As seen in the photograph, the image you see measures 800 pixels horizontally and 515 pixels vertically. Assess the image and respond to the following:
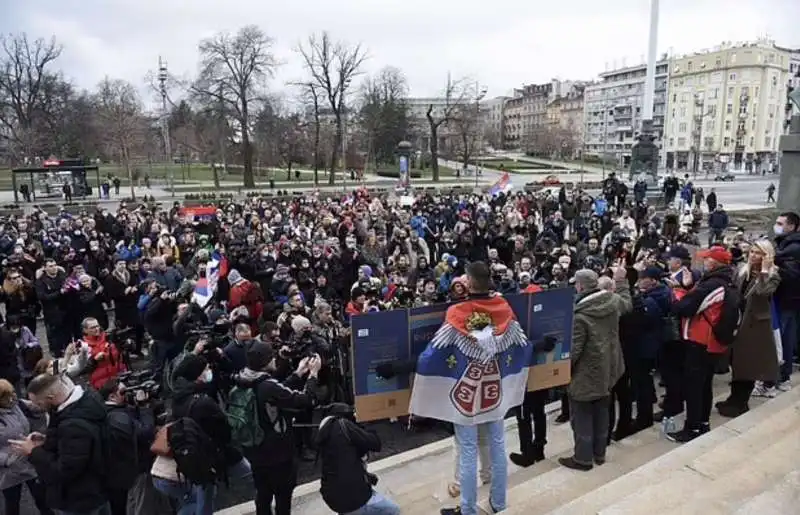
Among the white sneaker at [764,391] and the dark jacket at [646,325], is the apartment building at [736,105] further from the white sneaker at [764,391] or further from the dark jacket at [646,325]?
the dark jacket at [646,325]

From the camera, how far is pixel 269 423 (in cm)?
424

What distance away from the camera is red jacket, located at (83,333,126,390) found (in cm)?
636

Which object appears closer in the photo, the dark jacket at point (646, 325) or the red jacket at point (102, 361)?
the dark jacket at point (646, 325)

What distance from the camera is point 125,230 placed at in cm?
1714

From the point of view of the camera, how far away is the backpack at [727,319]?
512 centimetres

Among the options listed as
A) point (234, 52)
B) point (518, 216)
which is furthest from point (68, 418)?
point (234, 52)

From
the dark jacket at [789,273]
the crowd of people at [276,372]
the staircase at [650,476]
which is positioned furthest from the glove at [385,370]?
the dark jacket at [789,273]

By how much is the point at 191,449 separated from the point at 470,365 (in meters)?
1.90

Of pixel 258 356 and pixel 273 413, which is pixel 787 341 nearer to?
pixel 273 413

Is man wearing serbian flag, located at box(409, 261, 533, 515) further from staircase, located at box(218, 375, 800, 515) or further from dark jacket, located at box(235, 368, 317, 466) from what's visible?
dark jacket, located at box(235, 368, 317, 466)

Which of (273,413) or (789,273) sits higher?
(789,273)

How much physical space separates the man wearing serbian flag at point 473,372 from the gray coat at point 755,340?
279 centimetres

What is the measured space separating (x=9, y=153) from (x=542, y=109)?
12412cm

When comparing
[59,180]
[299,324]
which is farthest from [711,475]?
[59,180]
